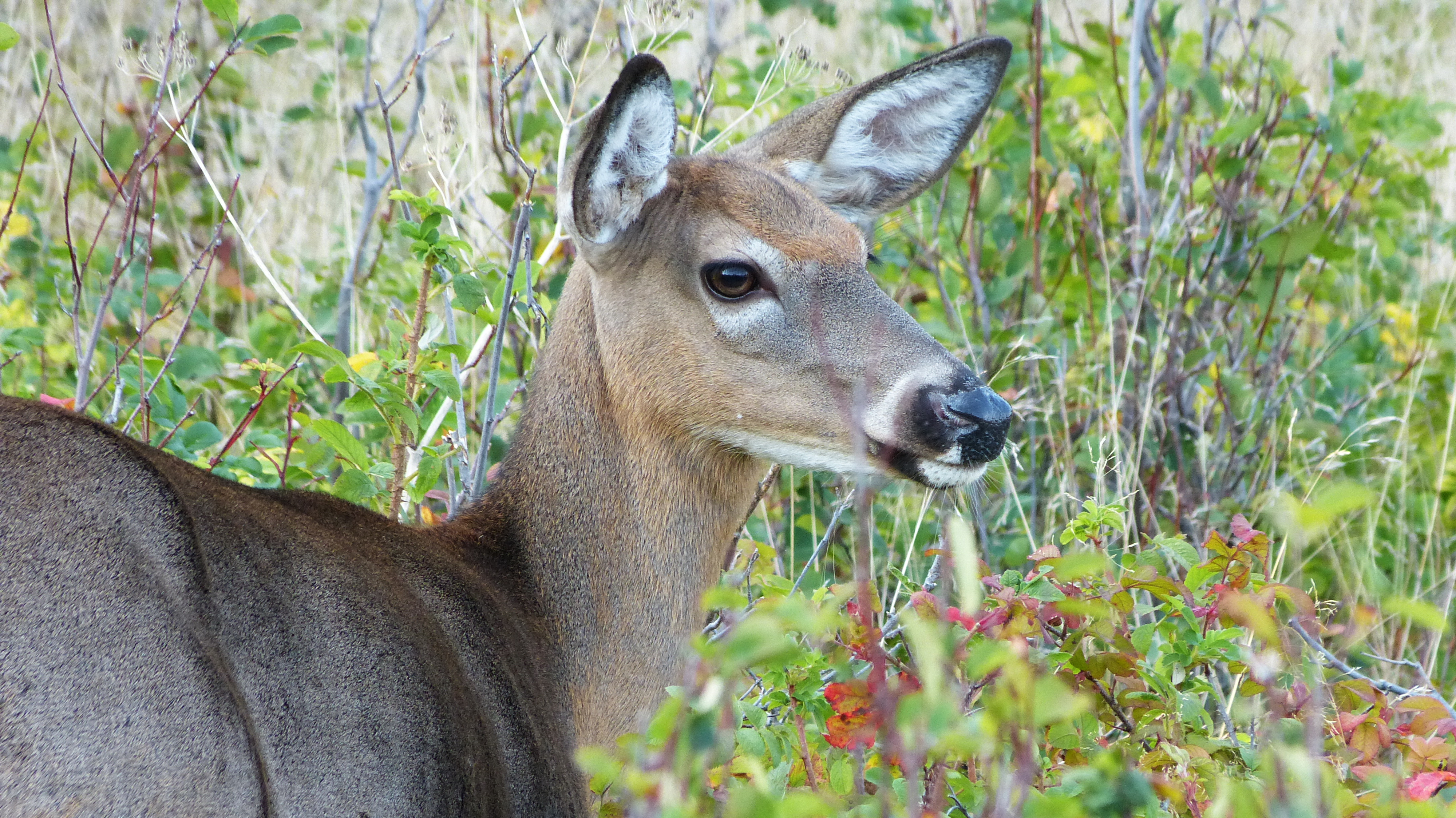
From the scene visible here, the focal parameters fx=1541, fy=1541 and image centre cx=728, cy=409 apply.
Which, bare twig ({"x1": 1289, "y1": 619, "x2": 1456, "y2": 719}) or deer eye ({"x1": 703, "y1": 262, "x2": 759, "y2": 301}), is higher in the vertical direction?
deer eye ({"x1": 703, "y1": 262, "x2": 759, "y2": 301})

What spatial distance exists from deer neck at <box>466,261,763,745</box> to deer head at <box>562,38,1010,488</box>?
75 mm

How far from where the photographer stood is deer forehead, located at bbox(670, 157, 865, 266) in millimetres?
3668

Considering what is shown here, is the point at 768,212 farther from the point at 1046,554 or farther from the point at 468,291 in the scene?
the point at 1046,554

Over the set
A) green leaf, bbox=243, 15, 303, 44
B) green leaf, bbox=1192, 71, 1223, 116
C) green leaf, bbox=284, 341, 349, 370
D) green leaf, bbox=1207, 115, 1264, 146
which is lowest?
green leaf, bbox=284, 341, 349, 370

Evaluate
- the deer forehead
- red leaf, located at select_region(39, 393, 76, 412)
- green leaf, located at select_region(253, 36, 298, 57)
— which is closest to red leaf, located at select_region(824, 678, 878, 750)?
the deer forehead

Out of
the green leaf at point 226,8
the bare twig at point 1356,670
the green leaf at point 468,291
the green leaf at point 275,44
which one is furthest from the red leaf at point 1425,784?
the green leaf at point 275,44

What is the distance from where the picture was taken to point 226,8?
4234 mm

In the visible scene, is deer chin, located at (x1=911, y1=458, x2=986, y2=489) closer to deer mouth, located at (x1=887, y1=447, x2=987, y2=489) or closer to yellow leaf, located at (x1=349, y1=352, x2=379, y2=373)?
deer mouth, located at (x1=887, y1=447, x2=987, y2=489)

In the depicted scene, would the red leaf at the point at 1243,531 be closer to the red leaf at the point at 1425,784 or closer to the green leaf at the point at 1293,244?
the red leaf at the point at 1425,784

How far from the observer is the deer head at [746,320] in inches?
133

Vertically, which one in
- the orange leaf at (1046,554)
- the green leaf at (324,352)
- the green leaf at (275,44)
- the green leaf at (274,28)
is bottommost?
the orange leaf at (1046,554)

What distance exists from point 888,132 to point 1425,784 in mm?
2337

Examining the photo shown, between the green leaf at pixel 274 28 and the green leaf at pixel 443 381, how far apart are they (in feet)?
4.13

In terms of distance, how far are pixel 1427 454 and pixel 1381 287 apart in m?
1.11
